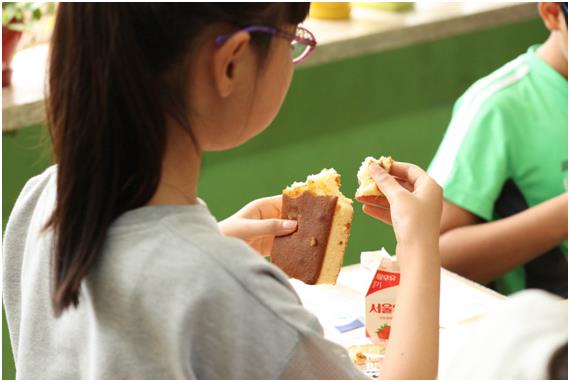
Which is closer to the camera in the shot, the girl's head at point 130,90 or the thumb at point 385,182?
the girl's head at point 130,90

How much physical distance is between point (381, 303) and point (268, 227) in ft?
0.92

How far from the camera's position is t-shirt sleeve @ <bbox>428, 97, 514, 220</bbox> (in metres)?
2.12

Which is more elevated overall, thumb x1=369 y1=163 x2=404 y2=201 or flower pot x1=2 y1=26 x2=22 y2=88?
thumb x1=369 y1=163 x2=404 y2=201

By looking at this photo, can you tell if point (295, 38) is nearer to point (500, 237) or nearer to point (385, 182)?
point (385, 182)

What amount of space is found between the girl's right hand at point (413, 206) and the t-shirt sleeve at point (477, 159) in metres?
0.71

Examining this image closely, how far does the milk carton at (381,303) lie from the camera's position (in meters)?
1.63

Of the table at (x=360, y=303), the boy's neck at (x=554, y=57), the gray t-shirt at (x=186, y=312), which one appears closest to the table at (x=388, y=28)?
the boy's neck at (x=554, y=57)

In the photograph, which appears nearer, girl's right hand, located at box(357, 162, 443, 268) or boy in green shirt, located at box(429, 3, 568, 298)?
→ girl's right hand, located at box(357, 162, 443, 268)

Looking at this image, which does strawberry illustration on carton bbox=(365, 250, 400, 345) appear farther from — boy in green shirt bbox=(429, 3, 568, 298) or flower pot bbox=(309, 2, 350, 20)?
flower pot bbox=(309, 2, 350, 20)

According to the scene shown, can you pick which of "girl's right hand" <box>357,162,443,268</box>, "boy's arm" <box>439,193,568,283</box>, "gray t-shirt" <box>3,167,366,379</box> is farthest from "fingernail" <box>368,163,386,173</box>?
"boy's arm" <box>439,193,568,283</box>

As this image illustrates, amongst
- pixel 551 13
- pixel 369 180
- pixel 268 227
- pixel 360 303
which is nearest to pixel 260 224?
pixel 268 227

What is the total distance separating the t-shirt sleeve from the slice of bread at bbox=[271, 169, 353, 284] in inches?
25.0

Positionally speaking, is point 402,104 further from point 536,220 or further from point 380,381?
point 380,381

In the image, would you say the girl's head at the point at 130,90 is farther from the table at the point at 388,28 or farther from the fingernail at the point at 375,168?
the table at the point at 388,28
